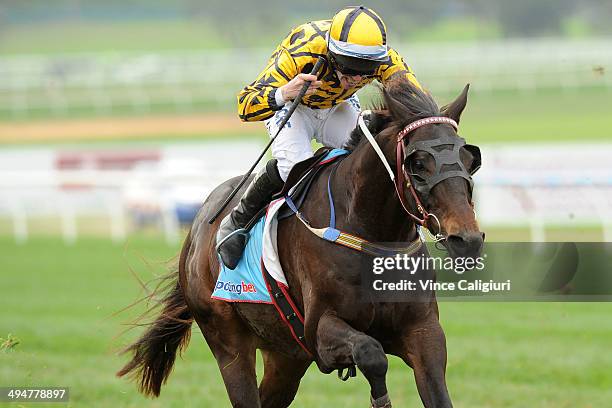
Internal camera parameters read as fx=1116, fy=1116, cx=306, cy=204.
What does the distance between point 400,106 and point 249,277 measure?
4.00 ft

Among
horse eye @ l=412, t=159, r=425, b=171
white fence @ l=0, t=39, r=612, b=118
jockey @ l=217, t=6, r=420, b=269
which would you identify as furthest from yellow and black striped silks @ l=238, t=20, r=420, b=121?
white fence @ l=0, t=39, r=612, b=118

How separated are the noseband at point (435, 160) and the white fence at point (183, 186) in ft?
20.4

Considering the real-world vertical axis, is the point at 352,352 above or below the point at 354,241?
below

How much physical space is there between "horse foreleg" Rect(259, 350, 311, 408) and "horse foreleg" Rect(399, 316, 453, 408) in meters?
1.24

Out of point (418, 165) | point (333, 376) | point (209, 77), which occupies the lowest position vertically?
point (333, 376)

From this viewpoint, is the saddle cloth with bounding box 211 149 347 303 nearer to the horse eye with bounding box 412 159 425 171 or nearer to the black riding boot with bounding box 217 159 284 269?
the black riding boot with bounding box 217 159 284 269

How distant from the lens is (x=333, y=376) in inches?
315

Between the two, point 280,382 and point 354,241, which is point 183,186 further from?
point 354,241

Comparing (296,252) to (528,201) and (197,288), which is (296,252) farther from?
(528,201)

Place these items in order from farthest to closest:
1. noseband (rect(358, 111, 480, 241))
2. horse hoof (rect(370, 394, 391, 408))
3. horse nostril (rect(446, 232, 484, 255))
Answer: horse hoof (rect(370, 394, 391, 408))
noseband (rect(358, 111, 480, 241))
horse nostril (rect(446, 232, 484, 255))

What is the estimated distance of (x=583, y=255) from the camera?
26.1 ft

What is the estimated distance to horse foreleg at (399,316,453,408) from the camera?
4.43 metres

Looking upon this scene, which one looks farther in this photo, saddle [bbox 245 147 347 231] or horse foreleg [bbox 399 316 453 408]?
saddle [bbox 245 147 347 231]


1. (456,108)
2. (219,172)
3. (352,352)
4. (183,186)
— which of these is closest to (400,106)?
(456,108)
